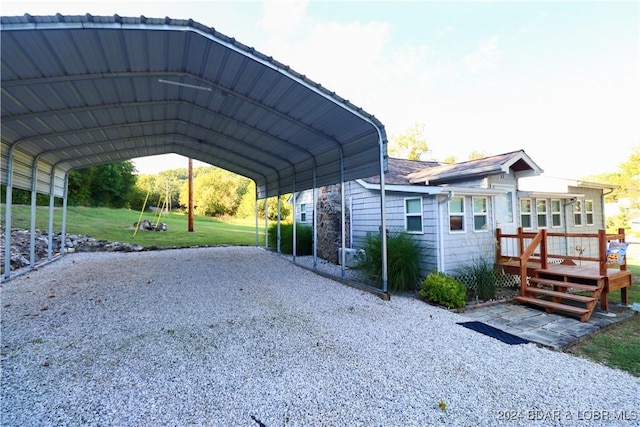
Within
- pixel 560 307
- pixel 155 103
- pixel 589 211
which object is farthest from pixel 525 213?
pixel 155 103

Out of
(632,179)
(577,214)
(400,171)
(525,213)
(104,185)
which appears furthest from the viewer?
(104,185)

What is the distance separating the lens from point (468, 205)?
7172 mm

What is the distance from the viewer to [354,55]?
1479 cm

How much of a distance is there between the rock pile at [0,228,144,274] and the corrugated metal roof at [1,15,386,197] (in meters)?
2.19

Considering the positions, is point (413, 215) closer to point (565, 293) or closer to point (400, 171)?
point (565, 293)

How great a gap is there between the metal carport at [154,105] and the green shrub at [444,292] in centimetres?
104

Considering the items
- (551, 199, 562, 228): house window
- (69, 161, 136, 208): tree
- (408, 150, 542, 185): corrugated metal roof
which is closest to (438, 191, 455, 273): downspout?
(408, 150, 542, 185): corrugated metal roof

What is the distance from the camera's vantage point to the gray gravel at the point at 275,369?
233 centimetres

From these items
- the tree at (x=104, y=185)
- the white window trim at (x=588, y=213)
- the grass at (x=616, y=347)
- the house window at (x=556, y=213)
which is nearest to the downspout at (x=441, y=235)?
the grass at (x=616, y=347)

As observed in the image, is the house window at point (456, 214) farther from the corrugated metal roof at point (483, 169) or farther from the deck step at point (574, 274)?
the deck step at point (574, 274)

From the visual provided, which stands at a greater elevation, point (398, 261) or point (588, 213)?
point (588, 213)

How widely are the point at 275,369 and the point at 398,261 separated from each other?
4068 mm

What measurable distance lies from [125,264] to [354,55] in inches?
547

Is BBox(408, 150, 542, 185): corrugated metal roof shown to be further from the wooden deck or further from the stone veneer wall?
the stone veneer wall
